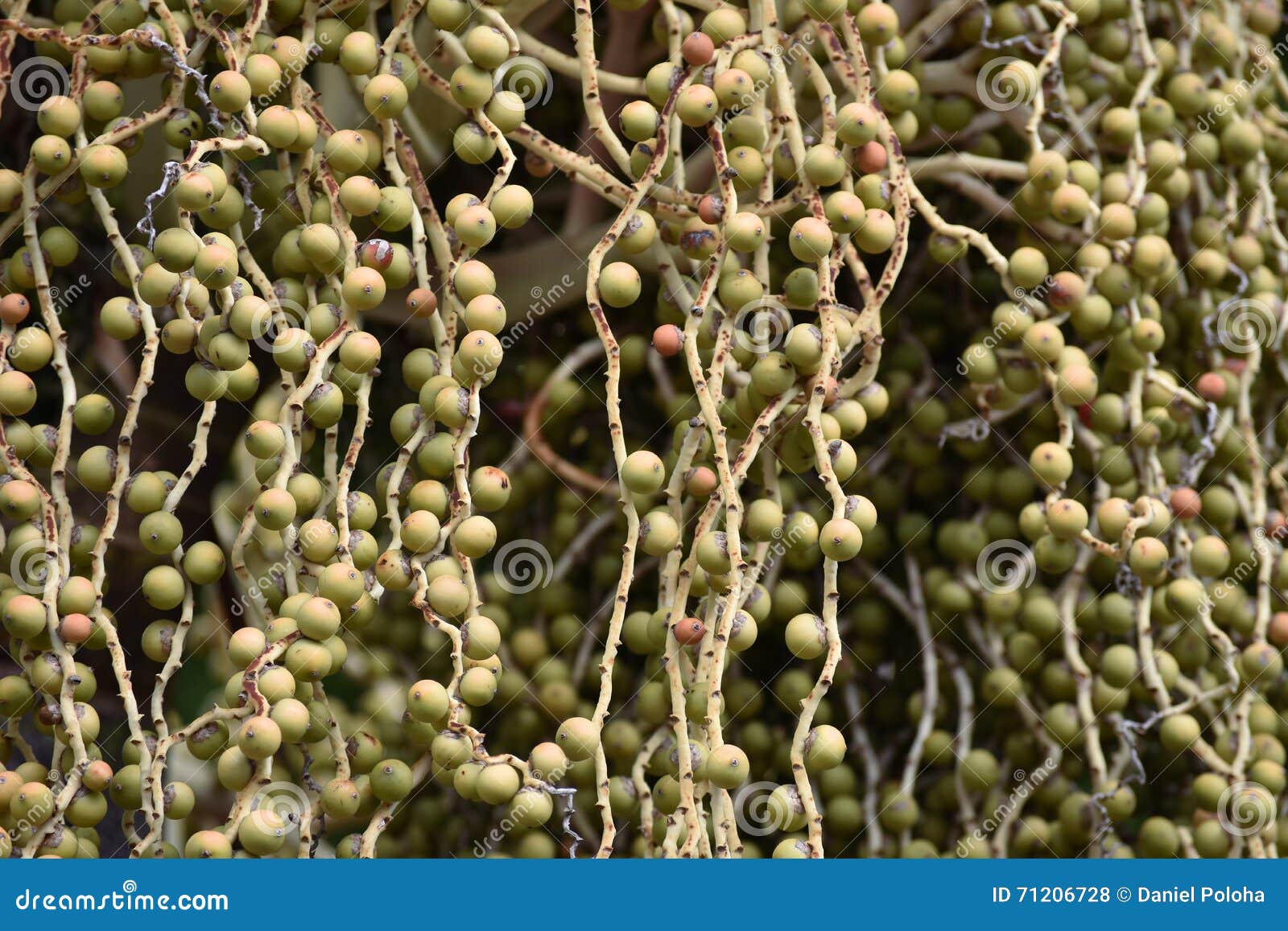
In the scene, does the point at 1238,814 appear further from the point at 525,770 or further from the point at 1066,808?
the point at 525,770

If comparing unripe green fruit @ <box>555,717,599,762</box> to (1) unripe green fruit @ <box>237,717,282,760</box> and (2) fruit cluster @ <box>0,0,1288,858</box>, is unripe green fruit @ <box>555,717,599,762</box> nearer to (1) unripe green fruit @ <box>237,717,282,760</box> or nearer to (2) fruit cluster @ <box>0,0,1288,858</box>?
(2) fruit cluster @ <box>0,0,1288,858</box>

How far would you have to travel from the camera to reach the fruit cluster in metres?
0.60

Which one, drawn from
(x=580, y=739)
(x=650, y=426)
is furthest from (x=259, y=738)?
(x=650, y=426)

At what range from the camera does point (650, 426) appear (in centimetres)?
82

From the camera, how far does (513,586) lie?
799 millimetres

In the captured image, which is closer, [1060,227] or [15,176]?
[15,176]

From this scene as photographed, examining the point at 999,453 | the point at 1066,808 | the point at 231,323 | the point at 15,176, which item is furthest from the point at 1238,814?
the point at 15,176

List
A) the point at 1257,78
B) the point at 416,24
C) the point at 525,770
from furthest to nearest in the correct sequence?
1. the point at 1257,78
2. the point at 416,24
3. the point at 525,770

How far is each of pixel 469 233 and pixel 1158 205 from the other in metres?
0.39

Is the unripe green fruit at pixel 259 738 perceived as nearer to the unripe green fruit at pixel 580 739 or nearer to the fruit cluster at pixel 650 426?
the fruit cluster at pixel 650 426

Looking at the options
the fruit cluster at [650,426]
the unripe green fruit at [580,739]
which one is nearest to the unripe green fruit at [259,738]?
the fruit cluster at [650,426]

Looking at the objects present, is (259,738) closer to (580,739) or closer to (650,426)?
(580,739)

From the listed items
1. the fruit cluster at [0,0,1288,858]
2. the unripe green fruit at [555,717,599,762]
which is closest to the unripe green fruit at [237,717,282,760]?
the fruit cluster at [0,0,1288,858]

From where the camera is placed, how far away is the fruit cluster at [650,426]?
1.96 ft
